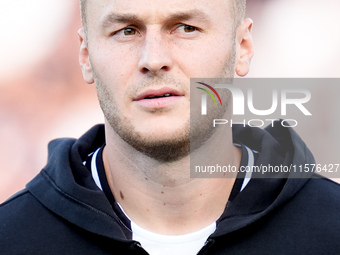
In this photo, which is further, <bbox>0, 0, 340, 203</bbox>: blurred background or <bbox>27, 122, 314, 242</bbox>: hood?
<bbox>0, 0, 340, 203</bbox>: blurred background

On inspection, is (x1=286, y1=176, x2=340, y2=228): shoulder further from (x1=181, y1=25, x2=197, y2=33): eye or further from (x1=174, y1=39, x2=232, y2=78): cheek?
(x1=181, y1=25, x2=197, y2=33): eye

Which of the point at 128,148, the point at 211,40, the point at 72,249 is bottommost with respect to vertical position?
the point at 72,249

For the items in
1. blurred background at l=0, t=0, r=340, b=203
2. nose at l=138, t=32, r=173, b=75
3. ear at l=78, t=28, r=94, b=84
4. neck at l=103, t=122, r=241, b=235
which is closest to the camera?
nose at l=138, t=32, r=173, b=75

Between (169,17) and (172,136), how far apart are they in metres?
0.48

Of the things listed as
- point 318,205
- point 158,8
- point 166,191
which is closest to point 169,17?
point 158,8

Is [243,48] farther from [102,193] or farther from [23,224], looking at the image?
[23,224]

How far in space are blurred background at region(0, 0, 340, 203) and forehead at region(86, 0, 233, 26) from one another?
3152 mm

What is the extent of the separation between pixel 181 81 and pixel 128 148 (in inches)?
16.0

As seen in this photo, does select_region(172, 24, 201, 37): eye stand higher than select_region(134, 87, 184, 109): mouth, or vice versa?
select_region(172, 24, 201, 37): eye

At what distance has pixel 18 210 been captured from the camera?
8.51 feet

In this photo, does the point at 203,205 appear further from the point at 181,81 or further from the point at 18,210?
the point at 18,210

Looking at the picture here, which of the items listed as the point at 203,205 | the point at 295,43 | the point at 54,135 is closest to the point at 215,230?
the point at 203,205

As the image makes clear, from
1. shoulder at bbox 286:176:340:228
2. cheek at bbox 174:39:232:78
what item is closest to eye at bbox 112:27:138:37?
cheek at bbox 174:39:232:78

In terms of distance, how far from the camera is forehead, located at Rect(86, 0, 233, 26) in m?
2.42
